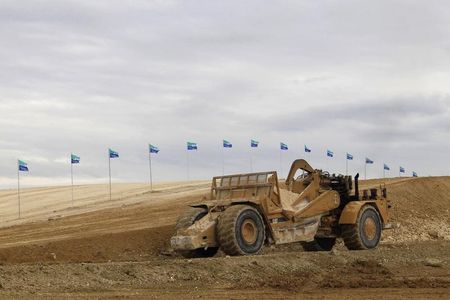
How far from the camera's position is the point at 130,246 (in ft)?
72.3

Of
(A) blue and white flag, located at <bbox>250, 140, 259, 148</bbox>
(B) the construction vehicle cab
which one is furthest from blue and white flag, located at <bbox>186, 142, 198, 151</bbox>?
(B) the construction vehicle cab

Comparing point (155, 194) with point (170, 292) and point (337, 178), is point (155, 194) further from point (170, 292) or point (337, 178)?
point (170, 292)

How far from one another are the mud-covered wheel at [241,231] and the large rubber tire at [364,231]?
348cm

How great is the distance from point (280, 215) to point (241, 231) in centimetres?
175

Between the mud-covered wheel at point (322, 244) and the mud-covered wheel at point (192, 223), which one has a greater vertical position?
the mud-covered wheel at point (192, 223)

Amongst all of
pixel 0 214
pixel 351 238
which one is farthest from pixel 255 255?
pixel 0 214

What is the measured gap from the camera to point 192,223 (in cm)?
1878

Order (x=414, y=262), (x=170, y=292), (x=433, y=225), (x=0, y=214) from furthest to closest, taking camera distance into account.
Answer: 1. (x=0, y=214)
2. (x=433, y=225)
3. (x=414, y=262)
4. (x=170, y=292)

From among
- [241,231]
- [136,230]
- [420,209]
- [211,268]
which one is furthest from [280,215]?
[420,209]

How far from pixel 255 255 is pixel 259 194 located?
A: 2146mm

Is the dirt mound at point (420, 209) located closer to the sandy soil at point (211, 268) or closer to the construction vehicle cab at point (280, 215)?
the sandy soil at point (211, 268)

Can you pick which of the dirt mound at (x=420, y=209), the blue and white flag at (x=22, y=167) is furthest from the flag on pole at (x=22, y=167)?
the dirt mound at (x=420, y=209)

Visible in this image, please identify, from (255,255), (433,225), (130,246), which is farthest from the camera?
(433,225)

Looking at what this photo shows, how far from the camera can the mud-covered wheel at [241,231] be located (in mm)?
17391
